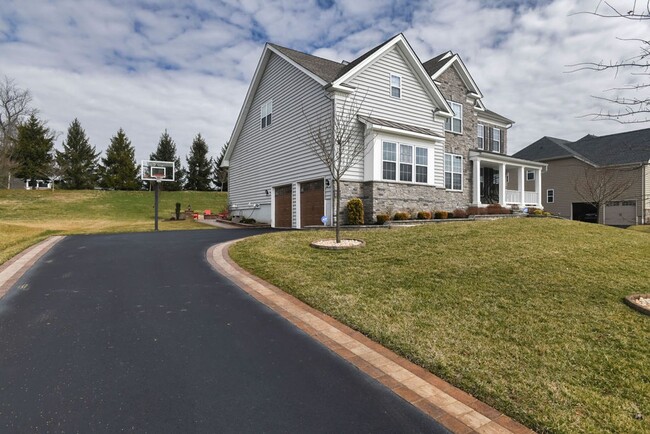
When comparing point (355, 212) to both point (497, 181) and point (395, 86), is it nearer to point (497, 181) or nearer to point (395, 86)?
point (395, 86)

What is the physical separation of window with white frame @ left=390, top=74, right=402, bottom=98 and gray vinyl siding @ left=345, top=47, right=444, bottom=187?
149mm

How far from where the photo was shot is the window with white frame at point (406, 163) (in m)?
15.9

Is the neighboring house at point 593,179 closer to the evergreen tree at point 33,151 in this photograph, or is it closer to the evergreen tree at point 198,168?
the evergreen tree at point 198,168

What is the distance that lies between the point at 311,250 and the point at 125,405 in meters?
6.32

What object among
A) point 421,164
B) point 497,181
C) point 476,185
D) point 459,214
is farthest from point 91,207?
point 497,181

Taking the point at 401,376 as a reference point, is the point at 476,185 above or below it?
above

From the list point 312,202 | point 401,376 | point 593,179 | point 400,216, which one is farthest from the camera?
point 593,179

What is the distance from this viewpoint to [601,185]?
22297 millimetres

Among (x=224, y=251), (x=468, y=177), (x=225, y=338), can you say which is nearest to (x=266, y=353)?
(x=225, y=338)

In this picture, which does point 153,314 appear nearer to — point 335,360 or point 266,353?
point 266,353

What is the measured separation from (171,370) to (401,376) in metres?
2.22

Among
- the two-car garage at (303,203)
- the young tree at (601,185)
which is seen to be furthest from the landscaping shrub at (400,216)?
the young tree at (601,185)

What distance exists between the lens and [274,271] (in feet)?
24.0

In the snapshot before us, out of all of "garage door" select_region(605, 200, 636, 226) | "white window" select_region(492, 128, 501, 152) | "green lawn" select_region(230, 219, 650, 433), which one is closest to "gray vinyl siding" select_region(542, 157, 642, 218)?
"garage door" select_region(605, 200, 636, 226)
